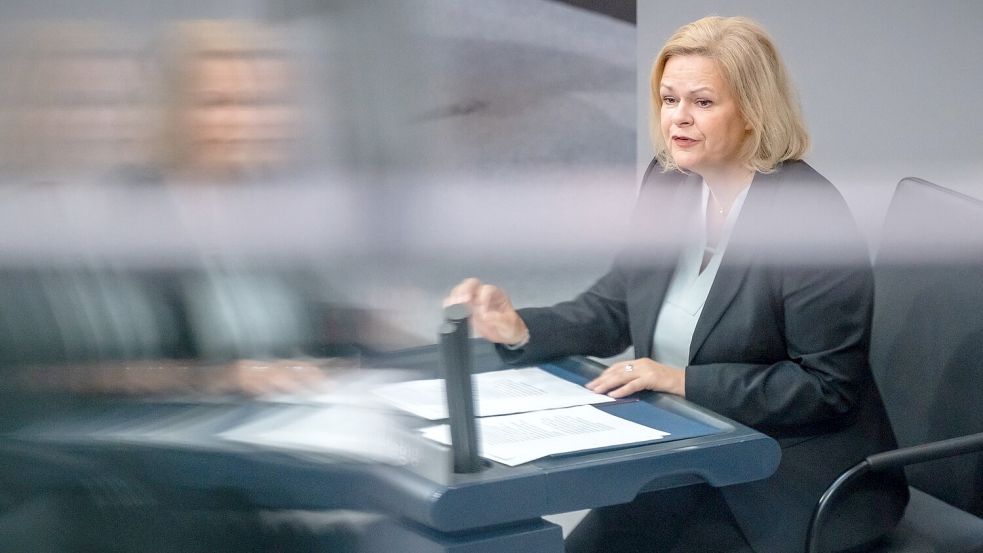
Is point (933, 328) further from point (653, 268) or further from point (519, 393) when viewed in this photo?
point (519, 393)

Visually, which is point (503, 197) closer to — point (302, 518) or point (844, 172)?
point (302, 518)

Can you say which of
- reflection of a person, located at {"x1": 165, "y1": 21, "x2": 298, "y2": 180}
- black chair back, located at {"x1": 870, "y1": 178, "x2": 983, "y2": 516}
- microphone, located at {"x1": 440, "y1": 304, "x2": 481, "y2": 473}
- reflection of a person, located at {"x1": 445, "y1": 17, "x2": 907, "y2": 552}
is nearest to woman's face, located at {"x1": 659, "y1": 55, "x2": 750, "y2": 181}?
reflection of a person, located at {"x1": 445, "y1": 17, "x2": 907, "y2": 552}

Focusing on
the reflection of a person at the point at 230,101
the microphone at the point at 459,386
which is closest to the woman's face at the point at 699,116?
the microphone at the point at 459,386

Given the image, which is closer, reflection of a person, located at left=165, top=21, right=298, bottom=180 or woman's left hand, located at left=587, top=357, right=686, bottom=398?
reflection of a person, located at left=165, top=21, right=298, bottom=180

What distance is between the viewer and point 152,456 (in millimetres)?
271

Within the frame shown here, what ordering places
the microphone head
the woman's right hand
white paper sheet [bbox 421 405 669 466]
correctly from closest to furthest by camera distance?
the microphone head, white paper sheet [bbox 421 405 669 466], the woman's right hand

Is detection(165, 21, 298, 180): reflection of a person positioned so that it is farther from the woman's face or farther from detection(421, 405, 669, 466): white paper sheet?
the woman's face

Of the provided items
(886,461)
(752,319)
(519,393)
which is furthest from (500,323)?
(886,461)

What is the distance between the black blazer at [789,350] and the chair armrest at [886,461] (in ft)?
0.06

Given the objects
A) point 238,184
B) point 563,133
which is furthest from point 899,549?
point 238,184

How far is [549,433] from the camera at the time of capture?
2.01 feet

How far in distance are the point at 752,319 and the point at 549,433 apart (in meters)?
0.29

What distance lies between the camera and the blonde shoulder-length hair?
831 mm

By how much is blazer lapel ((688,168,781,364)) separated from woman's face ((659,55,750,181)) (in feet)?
0.13
